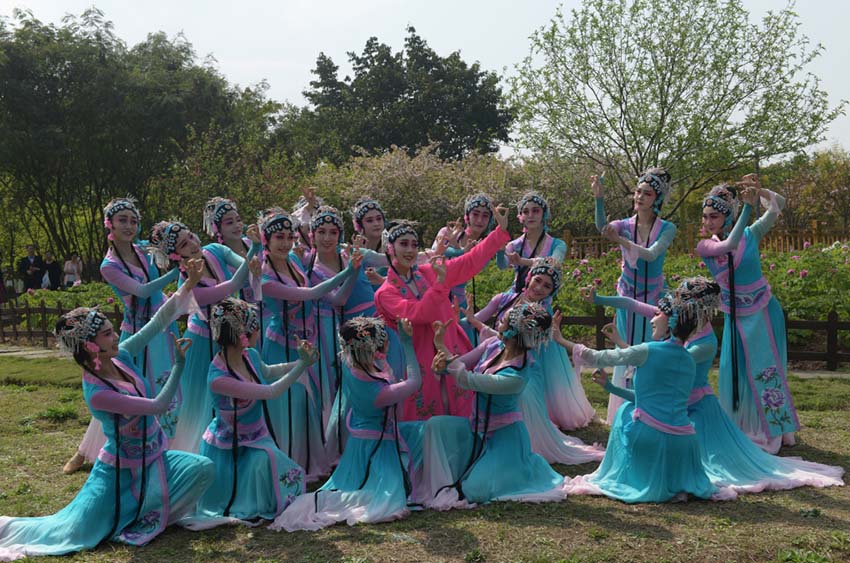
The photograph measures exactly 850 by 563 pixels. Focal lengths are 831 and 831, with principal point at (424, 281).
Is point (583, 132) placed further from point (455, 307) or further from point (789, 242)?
point (455, 307)

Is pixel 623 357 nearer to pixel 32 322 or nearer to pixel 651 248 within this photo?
pixel 651 248

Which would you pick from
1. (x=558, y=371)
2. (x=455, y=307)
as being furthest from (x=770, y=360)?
(x=455, y=307)

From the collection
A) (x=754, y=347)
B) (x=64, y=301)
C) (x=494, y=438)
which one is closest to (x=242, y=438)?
(x=494, y=438)

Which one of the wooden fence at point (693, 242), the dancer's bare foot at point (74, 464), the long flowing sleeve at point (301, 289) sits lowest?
the dancer's bare foot at point (74, 464)

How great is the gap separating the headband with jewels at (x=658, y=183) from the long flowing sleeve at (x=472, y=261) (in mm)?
1552

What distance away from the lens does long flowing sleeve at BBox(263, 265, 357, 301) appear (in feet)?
21.4

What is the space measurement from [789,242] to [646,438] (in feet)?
71.5

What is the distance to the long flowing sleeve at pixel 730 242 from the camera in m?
6.82

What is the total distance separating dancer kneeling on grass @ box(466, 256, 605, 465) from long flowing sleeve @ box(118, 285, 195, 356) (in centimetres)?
220

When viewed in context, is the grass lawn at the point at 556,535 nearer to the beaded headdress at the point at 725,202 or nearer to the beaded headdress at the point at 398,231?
the beaded headdress at the point at 398,231

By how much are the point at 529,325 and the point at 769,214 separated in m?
2.86

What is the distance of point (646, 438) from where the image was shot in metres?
5.59

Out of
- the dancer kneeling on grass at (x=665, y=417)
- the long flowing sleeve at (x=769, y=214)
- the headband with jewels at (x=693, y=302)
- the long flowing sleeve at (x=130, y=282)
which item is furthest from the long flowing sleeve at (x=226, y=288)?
the long flowing sleeve at (x=769, y=214)

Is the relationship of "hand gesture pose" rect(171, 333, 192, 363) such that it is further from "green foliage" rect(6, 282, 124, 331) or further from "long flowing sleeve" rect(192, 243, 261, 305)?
"green foliage" rect(6, 282, 124, 331)
